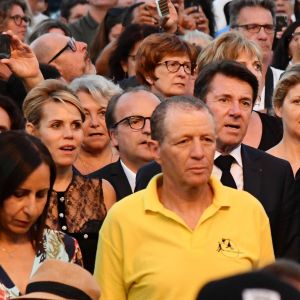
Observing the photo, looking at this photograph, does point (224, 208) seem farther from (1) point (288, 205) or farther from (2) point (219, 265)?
(1) point (288, 205)

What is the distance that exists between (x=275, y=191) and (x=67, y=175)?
1.23 meters

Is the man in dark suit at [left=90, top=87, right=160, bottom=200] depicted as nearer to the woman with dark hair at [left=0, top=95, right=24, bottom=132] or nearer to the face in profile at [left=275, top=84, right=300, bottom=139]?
the woman with dark hair at [left=0, top=95, right=24, bottom=132]

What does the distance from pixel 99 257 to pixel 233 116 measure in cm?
160

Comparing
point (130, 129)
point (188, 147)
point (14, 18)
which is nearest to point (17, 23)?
point (14, 18)

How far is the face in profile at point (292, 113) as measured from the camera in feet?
26.4

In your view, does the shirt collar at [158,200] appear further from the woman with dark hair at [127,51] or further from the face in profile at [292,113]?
the woman with dark hair at [127,51]

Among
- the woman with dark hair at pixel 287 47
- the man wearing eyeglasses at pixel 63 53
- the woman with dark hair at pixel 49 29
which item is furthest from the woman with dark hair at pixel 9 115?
the woman with dark hair at pixel 287 47

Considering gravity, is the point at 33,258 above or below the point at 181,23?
above

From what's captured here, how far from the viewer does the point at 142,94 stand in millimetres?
8141

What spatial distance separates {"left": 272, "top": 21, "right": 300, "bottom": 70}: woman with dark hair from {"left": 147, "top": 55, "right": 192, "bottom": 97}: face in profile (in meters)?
2.58

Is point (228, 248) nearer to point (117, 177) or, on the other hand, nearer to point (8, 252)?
point (8, 252)

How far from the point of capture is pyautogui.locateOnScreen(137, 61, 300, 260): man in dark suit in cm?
693

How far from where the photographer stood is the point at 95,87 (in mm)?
8875

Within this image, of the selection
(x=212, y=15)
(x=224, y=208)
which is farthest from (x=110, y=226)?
(x=212, y=15)
